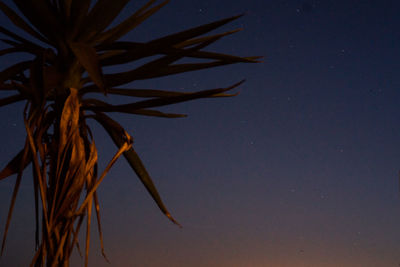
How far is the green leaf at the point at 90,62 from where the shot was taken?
168 cm

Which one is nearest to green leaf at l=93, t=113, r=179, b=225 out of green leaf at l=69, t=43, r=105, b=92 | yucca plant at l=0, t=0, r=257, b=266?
yucca plant at l=0, t=0, r=257, b=266

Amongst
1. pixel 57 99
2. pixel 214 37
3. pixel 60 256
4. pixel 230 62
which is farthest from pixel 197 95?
pixel 60 256

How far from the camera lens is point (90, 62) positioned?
175 centimetres

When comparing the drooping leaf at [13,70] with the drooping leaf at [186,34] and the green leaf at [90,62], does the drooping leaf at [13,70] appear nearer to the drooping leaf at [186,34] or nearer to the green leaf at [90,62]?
the green leaf at [90,62]

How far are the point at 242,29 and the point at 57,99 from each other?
41.7 inches

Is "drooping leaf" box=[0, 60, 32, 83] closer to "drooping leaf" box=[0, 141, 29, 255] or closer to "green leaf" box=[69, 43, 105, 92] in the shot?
"drooping leaf" box=[0, 141, 29, 255]

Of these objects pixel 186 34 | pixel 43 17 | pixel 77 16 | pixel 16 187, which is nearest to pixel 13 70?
pixel 43 17

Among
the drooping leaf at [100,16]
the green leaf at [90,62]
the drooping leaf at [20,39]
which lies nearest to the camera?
the green leaf at [90,62]

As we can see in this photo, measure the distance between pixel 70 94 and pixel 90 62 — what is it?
1.59 ft

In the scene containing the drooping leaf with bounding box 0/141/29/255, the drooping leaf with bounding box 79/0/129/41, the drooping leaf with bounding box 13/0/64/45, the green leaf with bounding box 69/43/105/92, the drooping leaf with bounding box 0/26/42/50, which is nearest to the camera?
the green leaf with bounding box 69/43/105/92

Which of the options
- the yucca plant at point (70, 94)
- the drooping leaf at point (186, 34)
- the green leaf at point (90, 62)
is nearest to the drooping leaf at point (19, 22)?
the yucca plant at point (70, 94)

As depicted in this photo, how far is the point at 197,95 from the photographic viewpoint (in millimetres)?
1961

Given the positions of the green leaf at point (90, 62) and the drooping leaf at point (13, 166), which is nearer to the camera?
the green leaf at point (90, 62)

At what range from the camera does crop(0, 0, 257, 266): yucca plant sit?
1942 mm
